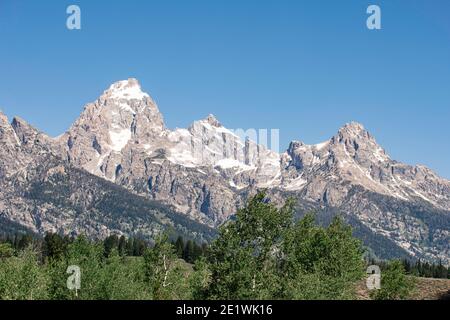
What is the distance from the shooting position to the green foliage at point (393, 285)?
9938cm

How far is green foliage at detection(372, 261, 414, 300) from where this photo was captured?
326 ft

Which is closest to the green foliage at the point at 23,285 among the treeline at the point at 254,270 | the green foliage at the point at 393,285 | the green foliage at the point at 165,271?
the treeline at the point at 254,270

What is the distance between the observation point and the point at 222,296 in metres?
65.6

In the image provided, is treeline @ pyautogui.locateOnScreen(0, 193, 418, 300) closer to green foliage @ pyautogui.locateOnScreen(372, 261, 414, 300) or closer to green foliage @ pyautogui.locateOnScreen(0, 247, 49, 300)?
green foliage @ pyautogui.locateOnScreen(0, 247, 49, 300)

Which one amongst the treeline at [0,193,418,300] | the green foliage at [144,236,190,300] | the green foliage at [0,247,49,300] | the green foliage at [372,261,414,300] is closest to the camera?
the treeline at [0,193,418,300]

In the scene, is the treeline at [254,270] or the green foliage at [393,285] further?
the green foliage at [393,285]

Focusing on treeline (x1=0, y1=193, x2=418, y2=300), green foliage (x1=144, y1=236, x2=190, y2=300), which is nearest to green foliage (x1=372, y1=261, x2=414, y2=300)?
treeline (x1=0, y1=193, x2=418, y2=300)

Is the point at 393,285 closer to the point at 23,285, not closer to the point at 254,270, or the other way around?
the point at 254,270

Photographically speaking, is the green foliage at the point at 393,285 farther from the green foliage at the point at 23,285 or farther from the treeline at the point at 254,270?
the green foliage at the point at 23,285

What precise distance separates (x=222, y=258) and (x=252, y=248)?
3613 millimetres

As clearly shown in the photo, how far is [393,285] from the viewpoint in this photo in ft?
325
